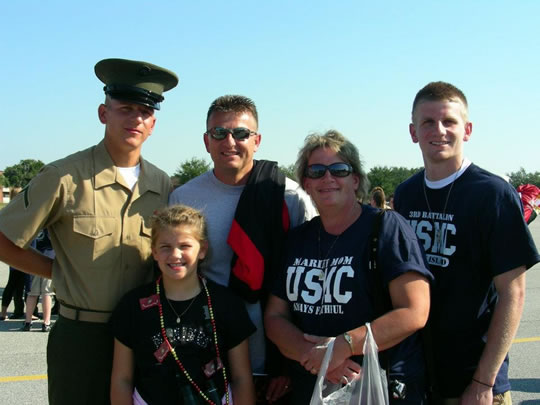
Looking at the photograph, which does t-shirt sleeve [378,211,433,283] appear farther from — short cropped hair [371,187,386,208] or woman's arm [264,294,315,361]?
short cropped hair [371,187,386,208]

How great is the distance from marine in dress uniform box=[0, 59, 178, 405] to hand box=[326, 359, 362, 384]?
1249 mm

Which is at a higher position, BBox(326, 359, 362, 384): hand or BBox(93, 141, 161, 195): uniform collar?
BBox(93, 141, 161, 195): uniform collar

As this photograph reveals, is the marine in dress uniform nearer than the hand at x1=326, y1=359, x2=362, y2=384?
No

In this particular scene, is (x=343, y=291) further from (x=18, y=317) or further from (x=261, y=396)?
(x=18, y=317)

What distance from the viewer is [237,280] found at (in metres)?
2.81

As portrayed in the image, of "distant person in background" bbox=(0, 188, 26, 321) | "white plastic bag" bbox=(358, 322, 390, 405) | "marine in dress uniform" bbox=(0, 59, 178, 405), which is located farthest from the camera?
"distant person in background" bbox=(0, 188, 26, 321)

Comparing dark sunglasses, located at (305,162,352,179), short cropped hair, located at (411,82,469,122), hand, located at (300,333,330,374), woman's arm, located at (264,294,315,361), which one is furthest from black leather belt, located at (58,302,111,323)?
short cropped hair, located at (411,82,469,122)

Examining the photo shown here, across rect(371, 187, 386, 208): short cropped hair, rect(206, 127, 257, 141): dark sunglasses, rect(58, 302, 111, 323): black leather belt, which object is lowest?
rect(58, 302, 111, 323): black leather belt

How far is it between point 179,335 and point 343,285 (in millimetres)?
886

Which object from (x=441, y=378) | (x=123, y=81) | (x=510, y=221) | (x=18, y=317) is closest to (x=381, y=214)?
(x=510, y=221)

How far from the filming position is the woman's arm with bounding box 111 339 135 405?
2557mm

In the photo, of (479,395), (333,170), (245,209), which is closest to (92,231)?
(245,209)

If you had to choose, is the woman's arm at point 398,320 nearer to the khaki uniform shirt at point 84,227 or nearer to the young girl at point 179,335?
the young girl at point 179,335

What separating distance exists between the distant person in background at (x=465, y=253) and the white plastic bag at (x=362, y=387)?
0.45 m
